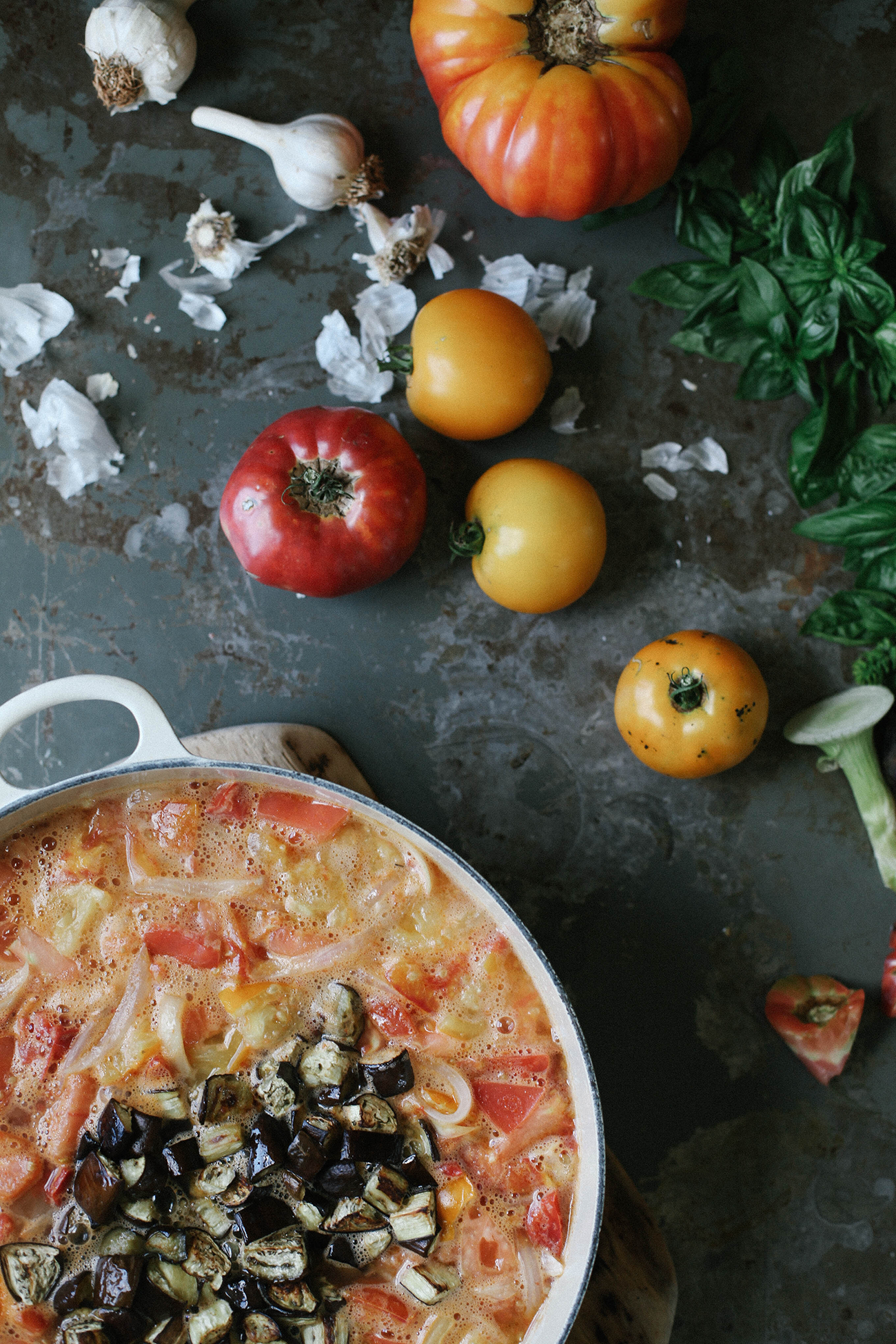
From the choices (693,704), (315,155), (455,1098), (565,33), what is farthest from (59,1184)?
(565,33)

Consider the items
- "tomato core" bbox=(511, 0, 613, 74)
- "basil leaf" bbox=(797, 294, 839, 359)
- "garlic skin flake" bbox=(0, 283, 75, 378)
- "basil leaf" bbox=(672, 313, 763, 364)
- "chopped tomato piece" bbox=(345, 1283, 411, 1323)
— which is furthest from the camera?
"garlic skin flake" bbox=(0, 283, 75, 378)

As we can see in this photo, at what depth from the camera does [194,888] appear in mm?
1776

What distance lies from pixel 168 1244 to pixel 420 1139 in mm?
489

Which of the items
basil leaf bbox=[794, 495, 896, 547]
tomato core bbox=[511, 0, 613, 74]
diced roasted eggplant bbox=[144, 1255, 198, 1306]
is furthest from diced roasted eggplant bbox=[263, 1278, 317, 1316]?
tomato core bbox=[511, 0, 613, 74]

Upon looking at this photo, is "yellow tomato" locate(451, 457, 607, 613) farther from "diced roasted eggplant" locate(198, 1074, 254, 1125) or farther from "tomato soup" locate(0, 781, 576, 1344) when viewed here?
"diced roasted eggplant" locate(198, 1074, 254, 1125)

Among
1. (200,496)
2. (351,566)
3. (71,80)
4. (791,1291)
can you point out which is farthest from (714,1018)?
(71,80)

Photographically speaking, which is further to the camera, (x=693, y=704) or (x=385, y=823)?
(x=693, y=704)

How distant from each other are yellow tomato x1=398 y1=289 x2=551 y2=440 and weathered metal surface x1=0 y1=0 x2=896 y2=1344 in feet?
0.56

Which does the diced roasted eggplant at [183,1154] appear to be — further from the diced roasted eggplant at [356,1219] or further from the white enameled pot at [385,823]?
the white enameled pot at [385,823]

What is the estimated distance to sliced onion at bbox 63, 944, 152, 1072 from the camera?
1.72 m

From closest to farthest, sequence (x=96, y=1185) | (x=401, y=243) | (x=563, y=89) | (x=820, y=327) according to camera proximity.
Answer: (x=96, y=1185) → (x=563, y=89) → (x=820, y=327) → (x=401, y=243)

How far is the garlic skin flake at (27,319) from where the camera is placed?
2232 millimetres

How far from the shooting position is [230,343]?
2.22 m

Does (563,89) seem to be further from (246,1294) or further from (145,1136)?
(246,1294)
